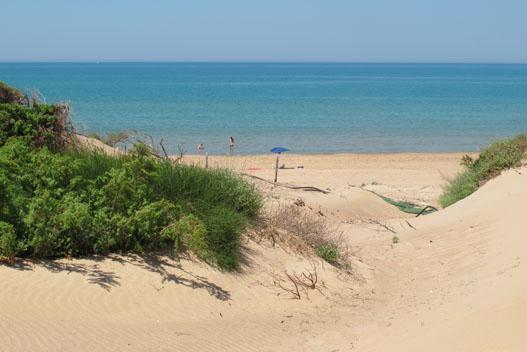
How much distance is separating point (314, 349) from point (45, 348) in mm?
2477

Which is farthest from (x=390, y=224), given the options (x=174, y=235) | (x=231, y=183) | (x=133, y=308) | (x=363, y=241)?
(x=133, y=308)

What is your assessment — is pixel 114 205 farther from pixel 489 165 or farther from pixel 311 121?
pixel 311 121

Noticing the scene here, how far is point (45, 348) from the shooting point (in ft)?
20.1

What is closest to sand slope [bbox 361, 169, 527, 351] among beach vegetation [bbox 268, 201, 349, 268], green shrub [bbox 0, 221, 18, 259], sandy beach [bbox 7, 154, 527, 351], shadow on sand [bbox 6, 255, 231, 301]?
sandy beach [bbox 7, 154, 527, 351]

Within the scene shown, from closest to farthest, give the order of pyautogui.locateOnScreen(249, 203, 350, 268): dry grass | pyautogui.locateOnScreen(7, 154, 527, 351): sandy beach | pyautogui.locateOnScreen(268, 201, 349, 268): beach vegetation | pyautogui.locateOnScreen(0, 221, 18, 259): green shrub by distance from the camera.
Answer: pyautogui.locateOnScreen(7, 154, 527, 351): sandy beach < pyautogui.locateOnScreen(0, 221, 18, 259): green shrub < pyautogui.locateOnScreen(249, 203, 350, 268): dry grass < pyautogui.locateOnScreen(268, 201, 349, 268): beach vegetation

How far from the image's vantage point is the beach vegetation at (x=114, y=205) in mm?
7688

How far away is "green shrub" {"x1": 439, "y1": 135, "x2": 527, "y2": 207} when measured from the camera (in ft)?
51.2

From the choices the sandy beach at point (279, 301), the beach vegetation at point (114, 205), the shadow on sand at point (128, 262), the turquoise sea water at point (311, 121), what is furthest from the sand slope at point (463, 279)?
the turquoise sea water at point (311, 121)

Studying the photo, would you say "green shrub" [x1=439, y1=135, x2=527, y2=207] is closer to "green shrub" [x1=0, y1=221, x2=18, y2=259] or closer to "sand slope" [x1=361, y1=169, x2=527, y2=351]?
"sand slope" [x1=361, y1=169, x2=527, y2=351]

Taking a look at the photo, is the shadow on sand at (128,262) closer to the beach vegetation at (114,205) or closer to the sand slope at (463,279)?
the beach vegetation at (114,205)

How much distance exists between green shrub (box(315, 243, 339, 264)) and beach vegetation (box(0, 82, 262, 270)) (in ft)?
3.32

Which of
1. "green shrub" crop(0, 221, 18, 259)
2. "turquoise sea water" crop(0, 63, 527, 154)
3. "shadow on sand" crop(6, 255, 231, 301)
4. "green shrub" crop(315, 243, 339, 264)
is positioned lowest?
"turquoise sea water" crop(0, 63, 527, 154)

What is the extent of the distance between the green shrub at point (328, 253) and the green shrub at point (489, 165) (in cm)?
678

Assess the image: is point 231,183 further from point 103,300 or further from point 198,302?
point 103,300
